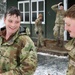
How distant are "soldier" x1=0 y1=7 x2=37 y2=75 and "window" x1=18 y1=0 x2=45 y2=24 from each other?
1562 cm

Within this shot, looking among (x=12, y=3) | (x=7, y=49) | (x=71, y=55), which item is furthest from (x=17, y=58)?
(x=12, y=3)

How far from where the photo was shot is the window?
1865cm

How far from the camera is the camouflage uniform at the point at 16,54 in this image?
2439 mm

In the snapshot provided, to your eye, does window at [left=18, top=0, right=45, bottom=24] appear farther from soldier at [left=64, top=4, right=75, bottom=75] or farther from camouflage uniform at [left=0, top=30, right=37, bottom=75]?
soldier at [left=64, top=4, right=75, bottom=75]

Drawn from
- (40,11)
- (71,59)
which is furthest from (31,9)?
(71,59)

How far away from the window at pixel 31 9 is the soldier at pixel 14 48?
615 inches

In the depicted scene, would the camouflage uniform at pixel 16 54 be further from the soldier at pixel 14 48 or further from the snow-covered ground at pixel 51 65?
the snow-covered ground at pixel 51 65

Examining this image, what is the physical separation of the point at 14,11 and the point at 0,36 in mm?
265

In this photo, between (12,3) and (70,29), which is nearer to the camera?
(70,29)

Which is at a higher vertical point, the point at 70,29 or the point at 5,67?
the point at 70,29

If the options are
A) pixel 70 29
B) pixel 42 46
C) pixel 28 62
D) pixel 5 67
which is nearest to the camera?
pixel 70 29

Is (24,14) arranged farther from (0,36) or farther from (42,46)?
(0,36)

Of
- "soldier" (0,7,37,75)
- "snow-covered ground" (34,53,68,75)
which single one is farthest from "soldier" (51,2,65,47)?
"soldier" (0,7,37,75)

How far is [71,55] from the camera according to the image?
7.58ft
